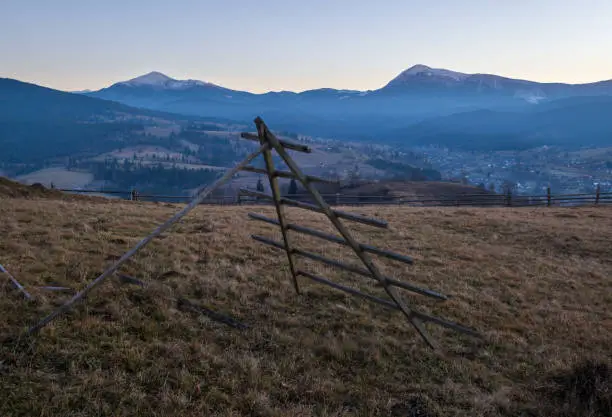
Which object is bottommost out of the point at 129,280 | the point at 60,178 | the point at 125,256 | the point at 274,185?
the point at 60,178

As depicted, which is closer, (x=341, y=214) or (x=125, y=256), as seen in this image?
(x=125, y=256)

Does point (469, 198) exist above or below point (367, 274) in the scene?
below

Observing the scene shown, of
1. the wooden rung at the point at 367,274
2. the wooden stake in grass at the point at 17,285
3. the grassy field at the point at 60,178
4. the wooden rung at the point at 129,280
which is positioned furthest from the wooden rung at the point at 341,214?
the grassy field at the point at 60,178

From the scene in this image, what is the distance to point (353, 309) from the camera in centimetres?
780

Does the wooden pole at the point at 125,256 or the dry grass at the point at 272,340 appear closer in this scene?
the dry grass at the point at 272,340

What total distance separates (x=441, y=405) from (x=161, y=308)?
4228 mm

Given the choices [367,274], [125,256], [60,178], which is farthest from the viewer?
[60,178]

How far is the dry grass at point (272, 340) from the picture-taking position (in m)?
4.72

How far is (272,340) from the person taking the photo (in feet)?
20.6

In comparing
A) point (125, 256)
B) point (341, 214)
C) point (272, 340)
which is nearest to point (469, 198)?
point (341, 214)

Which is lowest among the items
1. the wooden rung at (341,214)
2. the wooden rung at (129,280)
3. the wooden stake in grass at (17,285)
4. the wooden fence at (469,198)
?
the wooden fence at (469,198)

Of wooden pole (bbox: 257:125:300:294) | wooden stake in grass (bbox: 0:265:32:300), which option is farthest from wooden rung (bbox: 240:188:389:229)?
wooden stake in grass (bbox: 0:265:32:300)

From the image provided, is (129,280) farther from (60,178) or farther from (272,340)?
(60,178)

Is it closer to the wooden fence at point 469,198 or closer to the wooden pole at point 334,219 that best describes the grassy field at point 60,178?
the wooden fence at point 469,198
